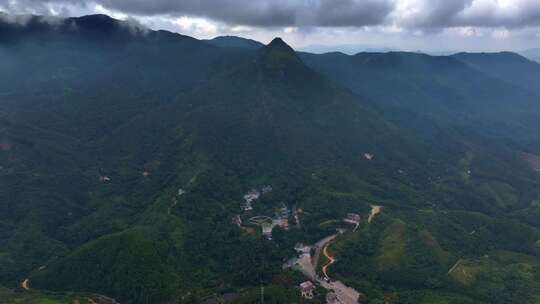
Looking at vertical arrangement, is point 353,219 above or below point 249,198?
above

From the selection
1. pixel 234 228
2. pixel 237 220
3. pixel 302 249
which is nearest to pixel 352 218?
pixel 302 249

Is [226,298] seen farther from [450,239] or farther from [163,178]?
[163,178]

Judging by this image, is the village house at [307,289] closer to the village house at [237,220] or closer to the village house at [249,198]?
the village house at [237,220]

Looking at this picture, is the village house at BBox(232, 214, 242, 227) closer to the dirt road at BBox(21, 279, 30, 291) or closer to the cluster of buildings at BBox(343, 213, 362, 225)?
the cluster of buildings at BBox(343, 213, 362, 225)

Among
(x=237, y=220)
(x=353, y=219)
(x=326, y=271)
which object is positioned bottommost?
(x=237, y=220)

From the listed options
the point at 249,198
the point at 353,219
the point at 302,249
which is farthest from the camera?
the point at 249,198

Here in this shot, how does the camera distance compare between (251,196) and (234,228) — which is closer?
(234,228)

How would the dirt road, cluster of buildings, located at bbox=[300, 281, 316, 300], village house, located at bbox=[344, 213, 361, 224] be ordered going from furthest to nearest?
village house, located at bbox=[344, 213, 361, 224], the dirt road, cluster of buildings, located at bbox=[300, 281, 316, 300]

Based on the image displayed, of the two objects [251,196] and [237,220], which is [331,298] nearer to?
[237,220]

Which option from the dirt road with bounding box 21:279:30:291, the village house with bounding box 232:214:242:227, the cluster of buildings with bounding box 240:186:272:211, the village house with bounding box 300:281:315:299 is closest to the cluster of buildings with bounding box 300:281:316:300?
the village house with bounding box 300:281:315:299
